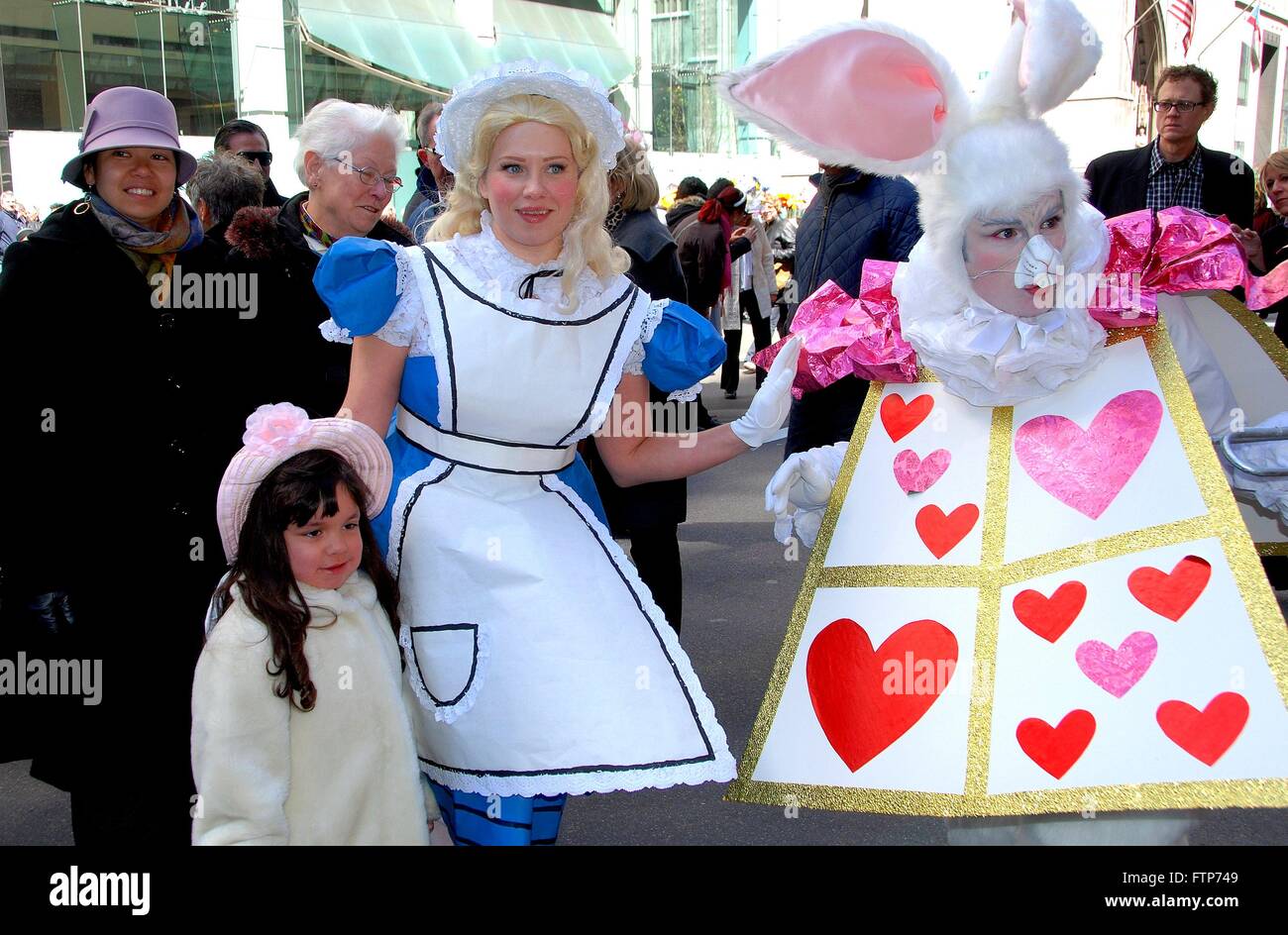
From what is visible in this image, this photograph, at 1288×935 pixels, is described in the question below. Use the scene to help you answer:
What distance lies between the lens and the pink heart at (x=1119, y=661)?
6.50 feet

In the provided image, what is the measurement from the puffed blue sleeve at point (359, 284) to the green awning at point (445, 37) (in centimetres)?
1490

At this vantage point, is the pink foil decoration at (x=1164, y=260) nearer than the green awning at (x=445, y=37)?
Yes

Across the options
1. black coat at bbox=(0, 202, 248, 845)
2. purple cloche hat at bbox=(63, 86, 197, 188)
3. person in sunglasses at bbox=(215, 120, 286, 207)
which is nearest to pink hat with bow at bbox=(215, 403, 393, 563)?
black coat at bbox=(0, 202, 248, 845)

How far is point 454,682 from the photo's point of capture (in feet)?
6.66

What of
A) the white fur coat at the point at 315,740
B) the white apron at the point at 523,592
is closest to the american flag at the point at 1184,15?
the white apron at the point at 523,592

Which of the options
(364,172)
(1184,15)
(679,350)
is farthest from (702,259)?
(1184,15)

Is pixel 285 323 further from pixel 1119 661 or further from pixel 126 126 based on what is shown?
pixel 1119 661

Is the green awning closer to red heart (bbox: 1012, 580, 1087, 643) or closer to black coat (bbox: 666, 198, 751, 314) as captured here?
black coat (bbox: 666, 198, 751, 314)

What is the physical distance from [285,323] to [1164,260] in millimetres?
1931

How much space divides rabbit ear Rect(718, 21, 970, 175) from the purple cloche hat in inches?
43.6

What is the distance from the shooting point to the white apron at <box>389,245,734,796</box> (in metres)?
2.02

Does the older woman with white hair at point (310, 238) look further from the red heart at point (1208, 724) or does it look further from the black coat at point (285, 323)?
the red heart at point (1208, 724)
